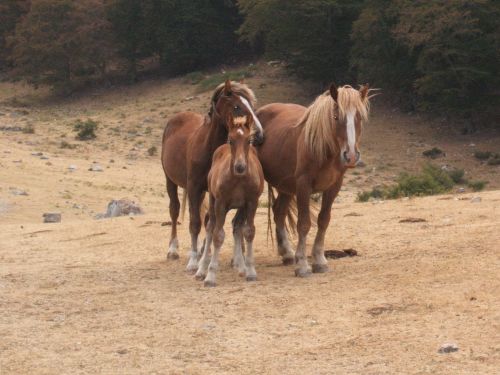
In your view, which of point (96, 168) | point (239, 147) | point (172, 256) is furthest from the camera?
point (96, 168)

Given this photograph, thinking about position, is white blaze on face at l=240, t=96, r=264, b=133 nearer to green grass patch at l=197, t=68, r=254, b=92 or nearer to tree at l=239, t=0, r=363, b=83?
tree at l=239, t=0, r=363, b=83

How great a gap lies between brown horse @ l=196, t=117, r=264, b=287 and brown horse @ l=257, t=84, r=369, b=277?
43 centimetres

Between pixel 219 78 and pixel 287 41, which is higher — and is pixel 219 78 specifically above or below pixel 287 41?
below

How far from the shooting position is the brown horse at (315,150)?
8.87m

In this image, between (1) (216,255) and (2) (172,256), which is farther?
(2) (172,256)

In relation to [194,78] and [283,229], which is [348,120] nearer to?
[283,229]

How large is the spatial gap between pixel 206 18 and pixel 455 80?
2175 cm

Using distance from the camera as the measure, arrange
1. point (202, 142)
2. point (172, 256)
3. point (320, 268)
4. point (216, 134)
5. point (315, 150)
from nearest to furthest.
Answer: point (315, 150) < point (320, 268) < point (216, 134) < point (202, 142) < point (172, 256)

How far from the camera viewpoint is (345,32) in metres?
39.0

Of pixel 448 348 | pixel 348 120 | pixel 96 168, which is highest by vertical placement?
pixel 348 120

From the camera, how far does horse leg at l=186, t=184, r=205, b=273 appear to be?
396 inches

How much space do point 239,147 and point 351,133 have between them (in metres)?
1.08

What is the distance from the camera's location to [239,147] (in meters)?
8.84

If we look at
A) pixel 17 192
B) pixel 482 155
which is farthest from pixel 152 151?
pixel 482 155
